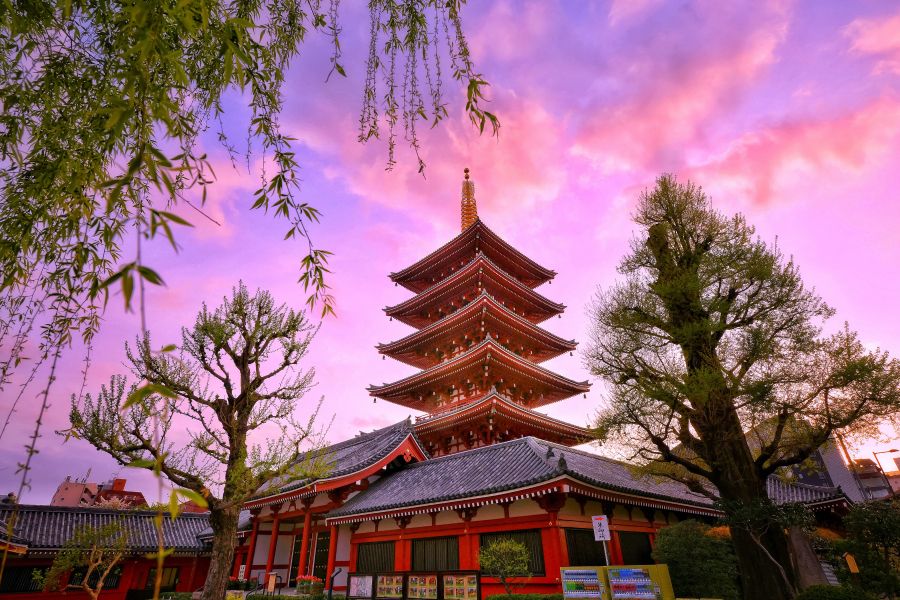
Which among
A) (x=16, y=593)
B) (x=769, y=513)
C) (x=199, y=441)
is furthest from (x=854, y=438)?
(x=16, y=593)

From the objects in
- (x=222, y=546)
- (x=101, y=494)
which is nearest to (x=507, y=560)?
(x=222, y=546)

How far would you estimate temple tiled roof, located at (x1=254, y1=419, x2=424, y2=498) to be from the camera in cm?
1541

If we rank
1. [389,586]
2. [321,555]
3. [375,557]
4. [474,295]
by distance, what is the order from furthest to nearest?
[474,295]
[321,555]
[375,557]
[389,586]

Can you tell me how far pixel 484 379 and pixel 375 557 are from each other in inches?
358

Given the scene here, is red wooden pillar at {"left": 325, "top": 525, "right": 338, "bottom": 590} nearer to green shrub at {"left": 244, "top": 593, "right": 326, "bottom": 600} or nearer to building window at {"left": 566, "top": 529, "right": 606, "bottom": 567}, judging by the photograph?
green shrub at {"left": 244, "top": 593, "right": 326, "bottom": 600}

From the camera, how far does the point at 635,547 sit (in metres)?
13.1

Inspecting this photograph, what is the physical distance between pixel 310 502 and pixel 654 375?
41.9 ft

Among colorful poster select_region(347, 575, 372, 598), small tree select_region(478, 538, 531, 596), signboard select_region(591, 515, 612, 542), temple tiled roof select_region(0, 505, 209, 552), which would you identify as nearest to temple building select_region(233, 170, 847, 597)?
small tree select_region(478, 538, 531, 596)

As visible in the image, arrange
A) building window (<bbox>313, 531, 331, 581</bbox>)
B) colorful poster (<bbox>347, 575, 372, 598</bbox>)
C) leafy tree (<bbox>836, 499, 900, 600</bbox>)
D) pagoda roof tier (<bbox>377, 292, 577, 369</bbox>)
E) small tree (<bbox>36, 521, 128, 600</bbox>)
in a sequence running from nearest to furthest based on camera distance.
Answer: leafy tree (<bbox>836, 499, 900, 600</bbox>)
colorful poster (<bbox>347, 575, 372, 598</bbox>)
small tree (<bbox>36, 521, 128, 600</bbox>)
building window (<bbox>313, 531, 331, 581</bbox>)
pagoda roof tier (<bbox>377, 292, 577, 369</bbox>)

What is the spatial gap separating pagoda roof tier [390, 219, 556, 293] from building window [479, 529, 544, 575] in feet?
52.0

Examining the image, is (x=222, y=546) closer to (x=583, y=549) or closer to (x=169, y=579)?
(x=583, y=549)

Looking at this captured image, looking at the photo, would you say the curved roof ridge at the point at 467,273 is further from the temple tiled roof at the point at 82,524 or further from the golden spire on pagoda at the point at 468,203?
the temple tiled roof at the point at 82,524

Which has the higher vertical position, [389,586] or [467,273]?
[467,273]

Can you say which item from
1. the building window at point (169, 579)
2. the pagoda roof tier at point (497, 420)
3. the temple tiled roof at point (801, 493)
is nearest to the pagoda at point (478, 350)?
the pagoda roof tier at point (497, 420)
